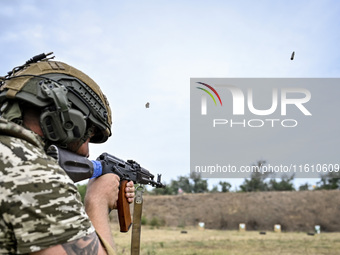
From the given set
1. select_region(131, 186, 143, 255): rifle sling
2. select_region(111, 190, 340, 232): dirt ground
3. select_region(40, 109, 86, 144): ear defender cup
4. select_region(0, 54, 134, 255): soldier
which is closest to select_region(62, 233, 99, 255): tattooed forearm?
select_region(0, 54, 134, 255): soldier

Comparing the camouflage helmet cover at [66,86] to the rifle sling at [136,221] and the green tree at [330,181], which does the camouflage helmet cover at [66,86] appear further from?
the green tree at [330,181]

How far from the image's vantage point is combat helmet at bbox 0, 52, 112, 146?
1693 millimetres

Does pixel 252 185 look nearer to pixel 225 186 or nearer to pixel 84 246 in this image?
pixel 225 186

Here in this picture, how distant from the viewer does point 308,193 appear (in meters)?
33.6

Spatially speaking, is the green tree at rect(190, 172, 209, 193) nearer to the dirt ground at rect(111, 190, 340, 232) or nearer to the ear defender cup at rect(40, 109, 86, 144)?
the dirt ground at rect(111, 190, 340, 232)

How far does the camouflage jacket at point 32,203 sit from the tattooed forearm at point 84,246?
0.02 metres

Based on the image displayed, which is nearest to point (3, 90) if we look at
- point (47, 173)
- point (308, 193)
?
point (47, 173)

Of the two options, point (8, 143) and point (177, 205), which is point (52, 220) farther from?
point (177, 205)

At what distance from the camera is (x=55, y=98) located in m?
1.72

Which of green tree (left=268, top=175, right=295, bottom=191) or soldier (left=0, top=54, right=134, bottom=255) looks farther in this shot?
green tree (left=268, top=175, right=295, bottom=191)

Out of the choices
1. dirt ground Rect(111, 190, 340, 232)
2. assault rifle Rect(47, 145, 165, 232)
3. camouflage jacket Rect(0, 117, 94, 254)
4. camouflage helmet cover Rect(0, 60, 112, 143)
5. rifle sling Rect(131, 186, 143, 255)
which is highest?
camouflage helmet cover Rect(0, 60, 112, 143)

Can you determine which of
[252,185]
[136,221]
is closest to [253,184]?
[252,185]

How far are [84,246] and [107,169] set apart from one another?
1.03m

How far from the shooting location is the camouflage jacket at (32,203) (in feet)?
4.14
